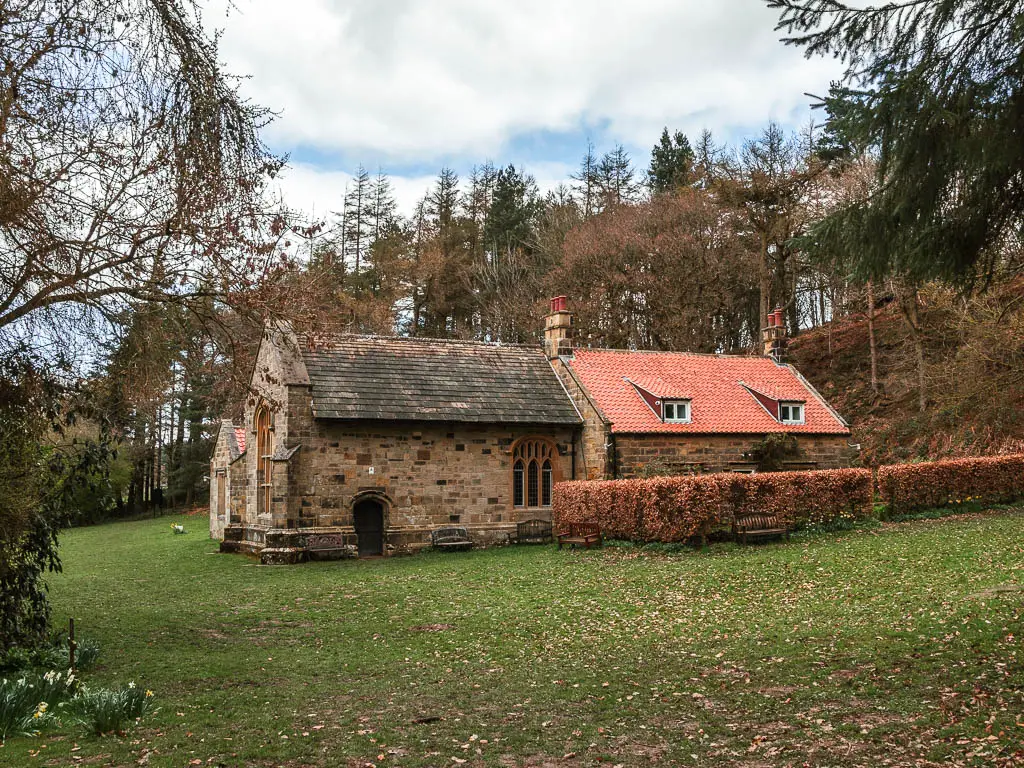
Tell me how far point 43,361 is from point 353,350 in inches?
650

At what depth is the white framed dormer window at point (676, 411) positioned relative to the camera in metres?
26.8

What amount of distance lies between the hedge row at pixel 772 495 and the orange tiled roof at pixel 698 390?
3924 millimetres

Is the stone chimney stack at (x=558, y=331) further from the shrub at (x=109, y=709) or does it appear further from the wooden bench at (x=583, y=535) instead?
the shrub at (x=109, y=709)

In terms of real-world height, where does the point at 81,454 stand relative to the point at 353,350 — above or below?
below

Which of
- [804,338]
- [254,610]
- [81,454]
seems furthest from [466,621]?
[804,338]

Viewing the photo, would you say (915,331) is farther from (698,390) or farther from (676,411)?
(676,411)

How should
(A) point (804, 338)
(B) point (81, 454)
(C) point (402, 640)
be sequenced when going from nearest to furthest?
(B) point (81, 454) → (C) point (402, 640) → (A) point (804, 338)

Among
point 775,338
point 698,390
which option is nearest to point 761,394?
point 698,390

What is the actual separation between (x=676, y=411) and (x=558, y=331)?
4.94 meters

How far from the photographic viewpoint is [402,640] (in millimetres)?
11922

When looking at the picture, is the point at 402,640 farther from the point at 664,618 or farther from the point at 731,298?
the point at 731,298

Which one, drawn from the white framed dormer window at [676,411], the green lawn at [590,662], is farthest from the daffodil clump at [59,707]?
the white framed dormer window at [676,411]

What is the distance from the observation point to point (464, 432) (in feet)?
81.6

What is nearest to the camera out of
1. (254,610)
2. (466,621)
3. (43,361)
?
(43,361)
